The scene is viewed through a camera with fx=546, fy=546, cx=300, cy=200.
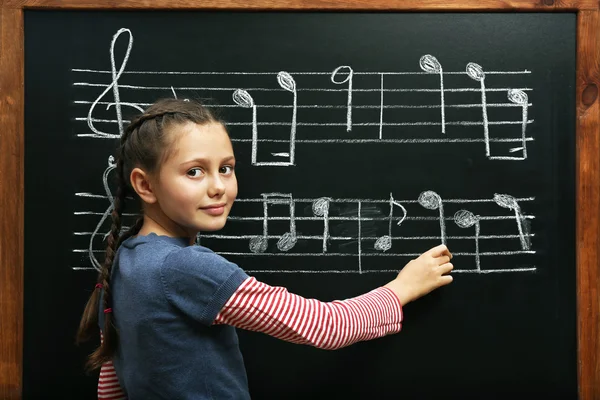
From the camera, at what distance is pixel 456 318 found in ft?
3.93

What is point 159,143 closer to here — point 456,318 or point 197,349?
point 197,349

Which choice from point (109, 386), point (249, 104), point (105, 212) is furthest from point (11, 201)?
point (249, 104)

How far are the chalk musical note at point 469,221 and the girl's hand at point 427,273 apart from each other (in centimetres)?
7

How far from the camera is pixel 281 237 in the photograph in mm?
1200

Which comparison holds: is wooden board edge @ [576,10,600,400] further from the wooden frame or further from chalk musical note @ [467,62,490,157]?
chalk musical note @ [467,62,490,157]

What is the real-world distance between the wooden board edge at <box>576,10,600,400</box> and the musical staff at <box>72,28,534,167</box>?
0.13 meters

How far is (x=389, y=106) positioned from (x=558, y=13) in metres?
0.42

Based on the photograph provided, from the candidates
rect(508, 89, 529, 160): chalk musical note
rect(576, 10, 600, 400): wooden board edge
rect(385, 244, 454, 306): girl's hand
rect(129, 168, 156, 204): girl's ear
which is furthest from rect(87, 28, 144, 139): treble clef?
rect(576, 10, 600, 400): wooden board edge

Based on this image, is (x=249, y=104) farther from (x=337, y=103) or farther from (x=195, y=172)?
(x=195, y=172)

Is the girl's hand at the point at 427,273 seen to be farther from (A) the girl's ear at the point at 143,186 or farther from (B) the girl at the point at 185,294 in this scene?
(A) the girl's ear at the point at 143,186

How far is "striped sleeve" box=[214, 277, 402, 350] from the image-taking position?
0.87m

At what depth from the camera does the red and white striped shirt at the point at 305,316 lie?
874mm

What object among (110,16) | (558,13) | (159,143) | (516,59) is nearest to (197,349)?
(159,143)

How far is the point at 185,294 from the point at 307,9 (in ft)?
2.23
